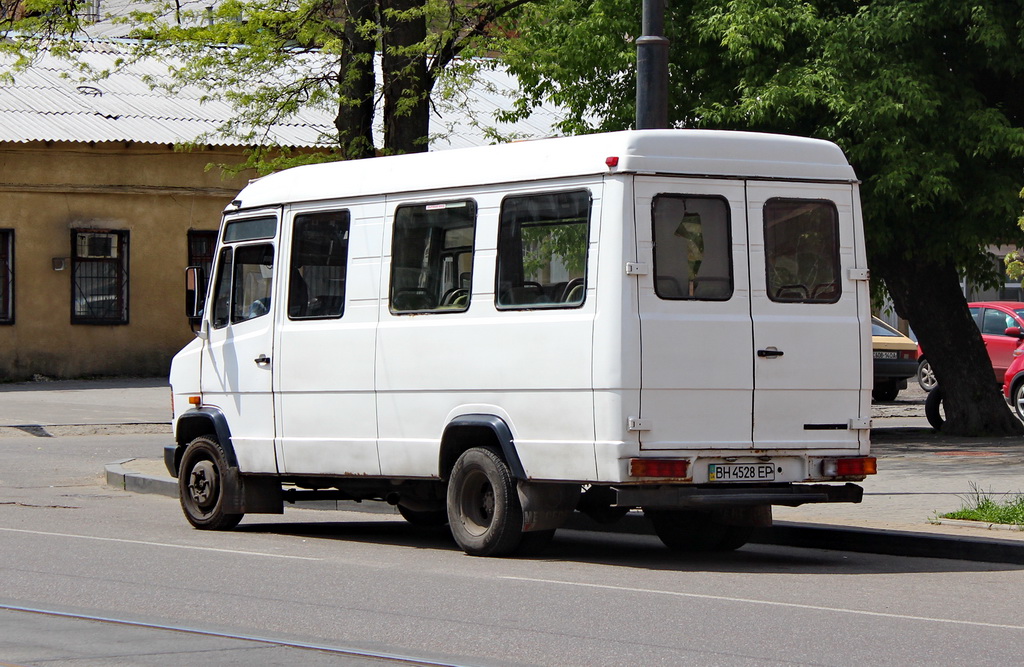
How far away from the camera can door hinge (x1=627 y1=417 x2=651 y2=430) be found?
10172mm

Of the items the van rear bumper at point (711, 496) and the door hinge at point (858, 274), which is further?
the door hinge at point (858, 274)

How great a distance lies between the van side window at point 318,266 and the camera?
12062 millimetres

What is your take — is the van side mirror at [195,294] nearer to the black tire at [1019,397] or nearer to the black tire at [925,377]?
the black tire at [1019,397]

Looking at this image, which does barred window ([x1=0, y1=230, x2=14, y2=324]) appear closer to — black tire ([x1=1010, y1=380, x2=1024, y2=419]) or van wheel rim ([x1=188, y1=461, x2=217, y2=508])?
black tire ([x1=1010, y1=380, x2=1024, y2=419])

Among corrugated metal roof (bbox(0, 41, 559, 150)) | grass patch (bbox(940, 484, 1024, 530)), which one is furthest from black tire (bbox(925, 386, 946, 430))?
corrugated metal roof (bbox(0, 41, 559, 150))

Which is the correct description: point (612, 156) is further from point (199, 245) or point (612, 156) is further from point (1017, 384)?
point (199, 245)

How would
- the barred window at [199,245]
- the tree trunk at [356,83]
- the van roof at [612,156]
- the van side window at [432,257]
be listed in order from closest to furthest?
the van roof at [612,156] < the van side window at [432,257] < the tree trunk at [356,83] < the barred window at [199,245]

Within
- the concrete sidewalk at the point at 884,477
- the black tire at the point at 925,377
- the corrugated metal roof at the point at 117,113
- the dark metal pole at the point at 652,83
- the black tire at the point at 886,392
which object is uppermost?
the corrugated metal roof at the point at 117,113

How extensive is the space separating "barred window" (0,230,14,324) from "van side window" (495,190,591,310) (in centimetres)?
2242

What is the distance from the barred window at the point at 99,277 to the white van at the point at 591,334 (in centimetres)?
2121

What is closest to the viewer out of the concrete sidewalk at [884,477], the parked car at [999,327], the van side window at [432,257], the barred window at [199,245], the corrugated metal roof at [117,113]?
the van side window at [432,257]

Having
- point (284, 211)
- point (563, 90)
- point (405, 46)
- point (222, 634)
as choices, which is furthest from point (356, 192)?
point (563, 90)

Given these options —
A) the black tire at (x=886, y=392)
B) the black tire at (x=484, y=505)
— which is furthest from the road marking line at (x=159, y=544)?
the black tire at (x=886, y=392)

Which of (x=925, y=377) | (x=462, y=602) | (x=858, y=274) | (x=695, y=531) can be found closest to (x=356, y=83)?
(x=695, y=531)
